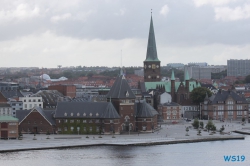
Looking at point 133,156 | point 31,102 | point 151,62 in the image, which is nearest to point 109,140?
point 133,156

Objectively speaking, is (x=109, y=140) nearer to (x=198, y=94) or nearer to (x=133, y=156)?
(x=133, y=156)

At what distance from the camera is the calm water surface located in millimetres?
62750

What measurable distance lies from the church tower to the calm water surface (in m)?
53.5

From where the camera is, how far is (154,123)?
88625 millimetres

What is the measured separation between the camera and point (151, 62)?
129250mm

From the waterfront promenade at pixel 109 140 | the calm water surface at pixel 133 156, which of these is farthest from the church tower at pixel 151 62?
the calm water surface at pixel 133 156

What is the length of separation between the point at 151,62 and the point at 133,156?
2495 inches

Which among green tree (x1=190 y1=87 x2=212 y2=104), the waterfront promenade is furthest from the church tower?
the waterfront promenade

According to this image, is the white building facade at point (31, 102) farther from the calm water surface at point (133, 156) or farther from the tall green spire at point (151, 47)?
the tall green spire at point (151, 47)

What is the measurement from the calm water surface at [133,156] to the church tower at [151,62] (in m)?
53.5

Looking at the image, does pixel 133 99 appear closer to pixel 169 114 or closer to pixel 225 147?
pixel 225 147

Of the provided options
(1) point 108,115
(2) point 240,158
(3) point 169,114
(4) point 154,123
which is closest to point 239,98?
(3) point 169,114

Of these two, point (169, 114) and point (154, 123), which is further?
point (169, 114)

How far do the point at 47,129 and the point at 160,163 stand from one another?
2347 cm
